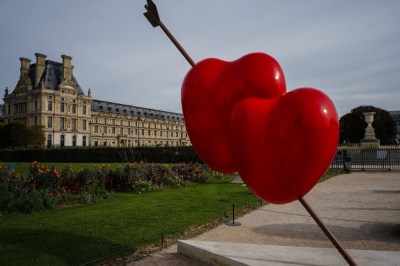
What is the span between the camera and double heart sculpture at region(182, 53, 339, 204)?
105 inches

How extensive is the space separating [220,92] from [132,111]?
9271 centimetres

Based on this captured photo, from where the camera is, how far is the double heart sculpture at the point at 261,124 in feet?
8.76

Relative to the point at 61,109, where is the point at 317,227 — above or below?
below

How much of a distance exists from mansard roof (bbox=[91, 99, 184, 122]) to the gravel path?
79.3 metres

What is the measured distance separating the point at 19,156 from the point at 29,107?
107 feet

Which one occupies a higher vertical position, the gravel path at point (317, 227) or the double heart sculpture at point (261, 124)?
the double heart sculpture at point (261, 124)

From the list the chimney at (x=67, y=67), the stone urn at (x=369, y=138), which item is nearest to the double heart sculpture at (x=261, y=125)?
the stone urn at (x=369, y=138)

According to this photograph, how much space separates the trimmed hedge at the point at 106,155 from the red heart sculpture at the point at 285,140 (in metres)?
20.5

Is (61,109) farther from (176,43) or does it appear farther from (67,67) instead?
(176,43)

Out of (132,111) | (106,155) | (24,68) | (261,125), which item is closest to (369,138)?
(106,155)

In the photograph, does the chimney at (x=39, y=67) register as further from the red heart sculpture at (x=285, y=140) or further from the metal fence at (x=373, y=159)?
the red heart sculpture at (x=285, y=140)

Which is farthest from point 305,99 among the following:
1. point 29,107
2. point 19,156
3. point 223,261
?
point 29,107

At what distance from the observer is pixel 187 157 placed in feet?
89.6

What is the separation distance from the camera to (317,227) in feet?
20.9
